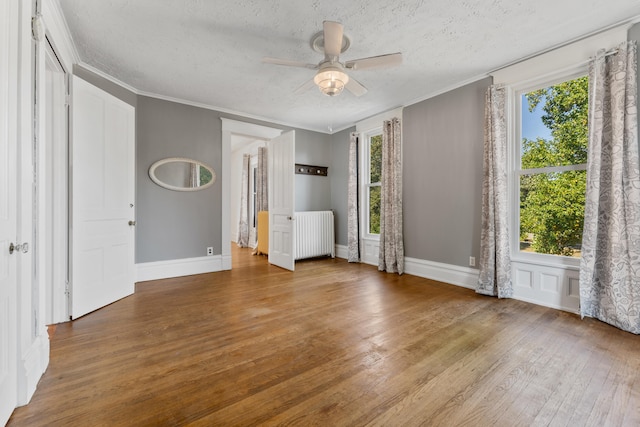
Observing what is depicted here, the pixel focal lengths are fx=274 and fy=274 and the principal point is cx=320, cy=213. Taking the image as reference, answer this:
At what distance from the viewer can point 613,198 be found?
2312 millimetres

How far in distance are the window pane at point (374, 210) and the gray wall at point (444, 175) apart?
27.7 inches

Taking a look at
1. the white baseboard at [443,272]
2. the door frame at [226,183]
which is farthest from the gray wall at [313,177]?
the white baseboard at [443,272]

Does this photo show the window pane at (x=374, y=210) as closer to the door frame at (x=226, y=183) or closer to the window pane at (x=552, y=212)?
the window pane at (x=552, y=212)

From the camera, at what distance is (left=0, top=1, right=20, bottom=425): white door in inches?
49.4

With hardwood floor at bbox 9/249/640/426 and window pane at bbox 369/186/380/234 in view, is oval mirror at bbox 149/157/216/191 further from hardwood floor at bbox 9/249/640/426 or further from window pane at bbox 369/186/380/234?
window pane at bbox 369/186/380/234

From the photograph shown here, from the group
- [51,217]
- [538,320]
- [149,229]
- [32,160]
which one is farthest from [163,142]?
[538,320]

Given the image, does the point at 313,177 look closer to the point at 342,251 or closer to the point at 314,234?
the point at 314,234

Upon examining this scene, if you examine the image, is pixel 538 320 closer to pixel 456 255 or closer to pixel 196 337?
pixel 456 255

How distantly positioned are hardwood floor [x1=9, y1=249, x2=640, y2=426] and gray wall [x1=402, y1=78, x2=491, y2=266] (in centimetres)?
96

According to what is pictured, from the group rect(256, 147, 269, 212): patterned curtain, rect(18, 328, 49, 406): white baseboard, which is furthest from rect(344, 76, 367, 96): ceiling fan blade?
rect(256, 147, 269, 212): patterned curtain

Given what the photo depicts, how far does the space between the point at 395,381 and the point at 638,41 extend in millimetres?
3337

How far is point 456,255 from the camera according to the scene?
3.60 m

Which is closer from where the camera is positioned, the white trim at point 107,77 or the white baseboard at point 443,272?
the white trim at point 107,77

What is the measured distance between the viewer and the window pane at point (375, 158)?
486 cm
